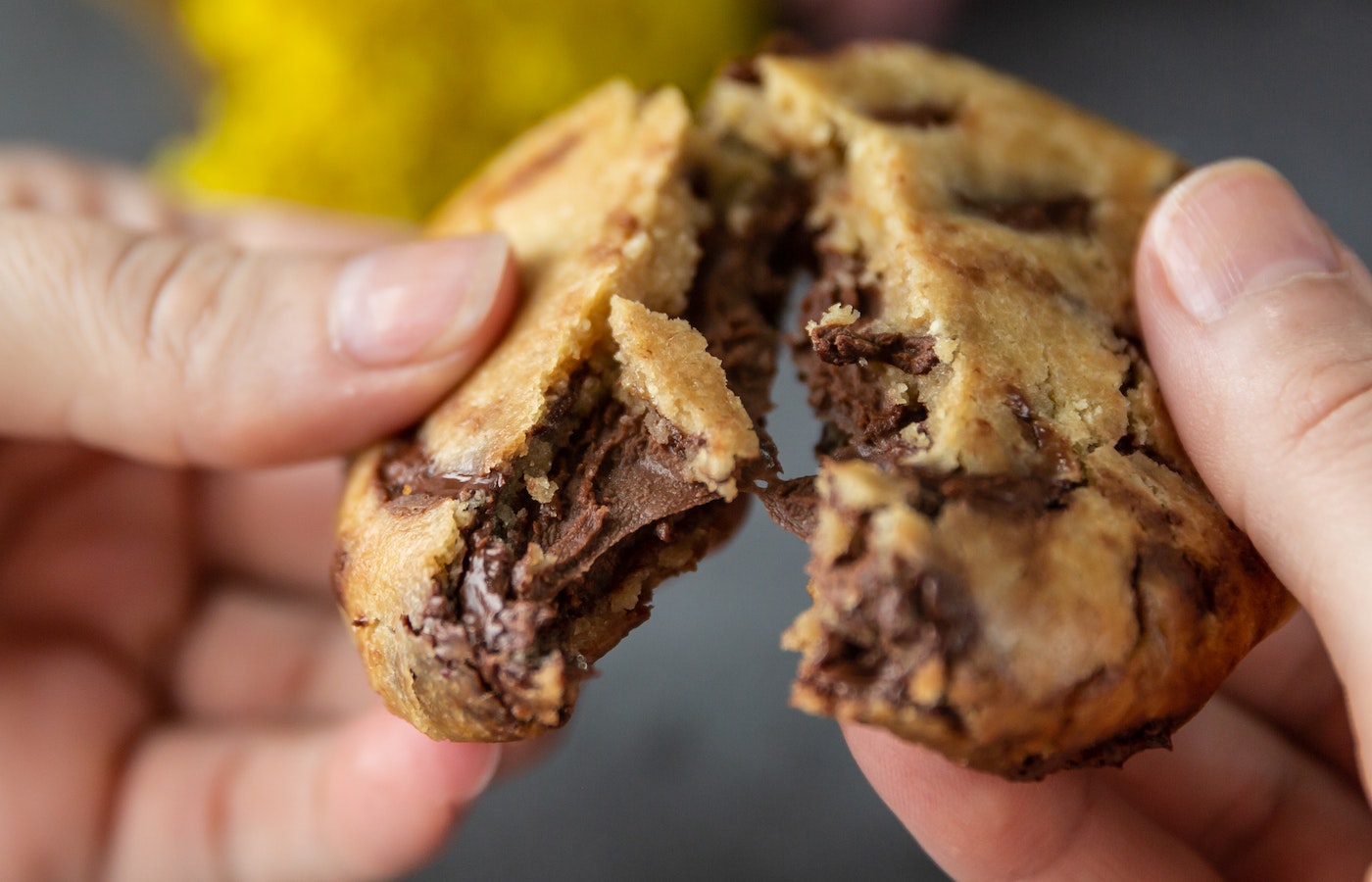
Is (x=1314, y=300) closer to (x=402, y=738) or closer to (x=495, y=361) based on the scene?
(x=495, y=361)

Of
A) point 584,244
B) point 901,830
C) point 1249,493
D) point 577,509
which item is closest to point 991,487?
point 1249,493

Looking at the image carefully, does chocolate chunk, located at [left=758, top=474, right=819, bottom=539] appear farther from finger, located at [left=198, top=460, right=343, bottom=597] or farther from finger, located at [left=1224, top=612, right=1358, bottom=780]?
finger, located at [left=198, top=460, right=343, bottom=597]

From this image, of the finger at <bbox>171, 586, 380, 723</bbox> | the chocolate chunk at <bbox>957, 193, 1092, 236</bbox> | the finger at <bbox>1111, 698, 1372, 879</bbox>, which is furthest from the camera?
the finger at <bbox>171, 586, 380, 723</bbox>

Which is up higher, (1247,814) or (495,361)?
(495,361)

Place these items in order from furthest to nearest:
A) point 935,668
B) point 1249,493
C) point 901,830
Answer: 1. point 901,830
2. point 1249,493
3. point 935,668

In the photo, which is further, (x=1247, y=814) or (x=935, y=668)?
(x=1247, y=814)

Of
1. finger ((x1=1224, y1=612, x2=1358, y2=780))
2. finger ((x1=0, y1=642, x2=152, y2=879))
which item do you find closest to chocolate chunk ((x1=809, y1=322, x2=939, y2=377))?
finger ((x1=1224, y1=612, x2=1358, y2=780))

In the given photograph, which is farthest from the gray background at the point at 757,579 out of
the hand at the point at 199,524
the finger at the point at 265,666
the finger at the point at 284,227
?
the finger at the point at 284,227
